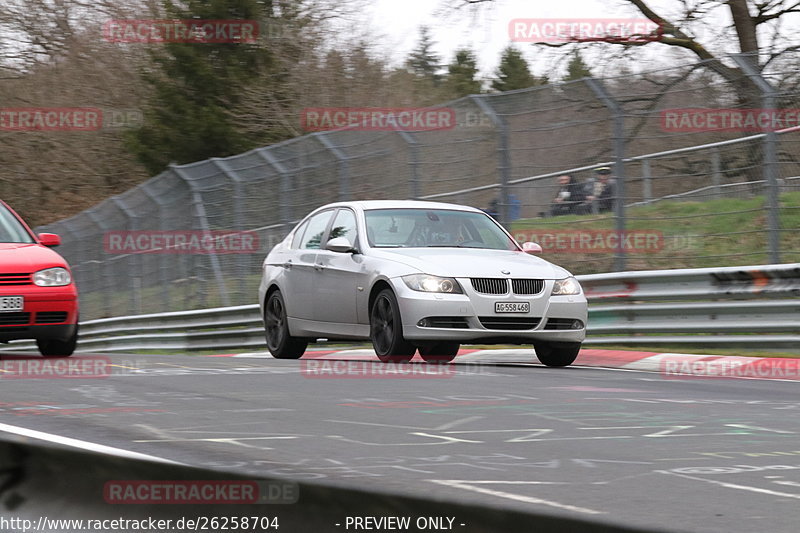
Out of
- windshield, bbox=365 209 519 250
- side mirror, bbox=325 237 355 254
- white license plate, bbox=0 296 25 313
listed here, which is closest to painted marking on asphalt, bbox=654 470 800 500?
side mirror, bbox=325 237 355 254

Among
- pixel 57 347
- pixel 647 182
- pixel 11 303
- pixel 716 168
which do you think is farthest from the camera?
pixel 647 182

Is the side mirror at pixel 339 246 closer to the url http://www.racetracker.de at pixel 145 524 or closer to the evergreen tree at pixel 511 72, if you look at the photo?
the url http://www.racetracker.de at pixel 145 524

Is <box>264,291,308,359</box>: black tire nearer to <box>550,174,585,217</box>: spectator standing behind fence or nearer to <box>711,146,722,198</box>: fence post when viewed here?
<box>550,174,585,217</box>: spectator standing behind fence

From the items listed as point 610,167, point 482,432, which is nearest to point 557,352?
point 610,167

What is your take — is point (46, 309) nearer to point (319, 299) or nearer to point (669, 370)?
point (319, 299)

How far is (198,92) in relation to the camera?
39.7 meters

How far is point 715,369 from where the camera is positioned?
10.9m

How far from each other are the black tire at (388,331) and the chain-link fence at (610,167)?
347cm

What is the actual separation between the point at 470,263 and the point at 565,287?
34.9 inches

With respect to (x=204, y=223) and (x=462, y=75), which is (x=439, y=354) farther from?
(x=462, y=75)

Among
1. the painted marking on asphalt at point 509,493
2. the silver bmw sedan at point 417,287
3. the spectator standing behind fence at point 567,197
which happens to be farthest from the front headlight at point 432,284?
the painted marking on asphalt at point 509,493

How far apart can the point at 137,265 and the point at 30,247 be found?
447 inches

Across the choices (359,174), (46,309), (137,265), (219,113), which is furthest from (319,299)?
(219,113)

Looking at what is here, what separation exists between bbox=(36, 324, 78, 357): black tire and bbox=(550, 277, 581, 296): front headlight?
4.49 metres
